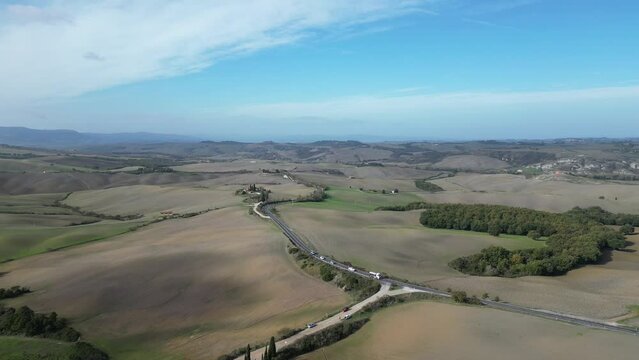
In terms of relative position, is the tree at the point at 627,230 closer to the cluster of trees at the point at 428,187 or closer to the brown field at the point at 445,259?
the brown field at the point at 445,259

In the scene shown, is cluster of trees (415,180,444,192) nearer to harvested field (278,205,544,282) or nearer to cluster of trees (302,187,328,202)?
cluster of trees (302,187,328,202)

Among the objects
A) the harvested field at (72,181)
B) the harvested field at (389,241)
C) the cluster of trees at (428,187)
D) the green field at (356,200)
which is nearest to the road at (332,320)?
the harvested field at (389,241)

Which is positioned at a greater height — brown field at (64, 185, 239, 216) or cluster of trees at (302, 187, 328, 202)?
cluster of trees at (302, 187, 328, 202)

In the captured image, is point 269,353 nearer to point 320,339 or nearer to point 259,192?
point 320,339

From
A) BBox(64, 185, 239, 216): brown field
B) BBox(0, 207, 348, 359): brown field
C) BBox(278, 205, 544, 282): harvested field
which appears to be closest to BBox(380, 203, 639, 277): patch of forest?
BBox(278, 205, 544, 282): harvested field

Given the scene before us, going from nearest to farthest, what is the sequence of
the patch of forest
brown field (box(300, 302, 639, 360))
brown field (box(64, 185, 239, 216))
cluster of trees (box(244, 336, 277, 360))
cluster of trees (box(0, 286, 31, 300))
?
cluster of trees (box(244, 336, 277, 360))
brown field (box(300, 302, 639, 360))
cluster of trees (box(0, 286, 31, 300))
the patch of forest
brown field (box(64, 185, 239, 216))

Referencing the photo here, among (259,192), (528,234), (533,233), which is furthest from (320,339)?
(259,192)
